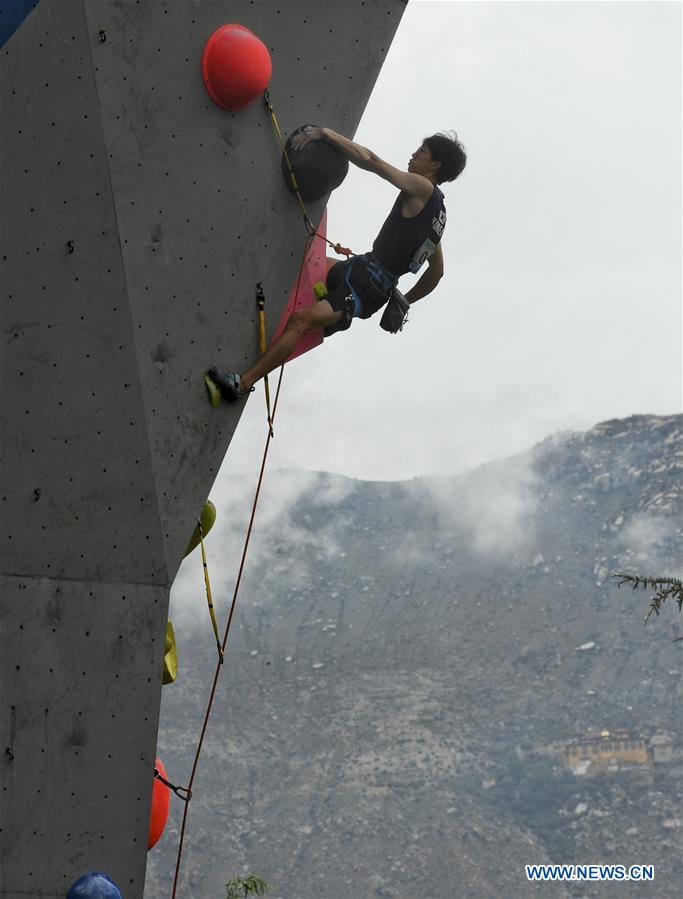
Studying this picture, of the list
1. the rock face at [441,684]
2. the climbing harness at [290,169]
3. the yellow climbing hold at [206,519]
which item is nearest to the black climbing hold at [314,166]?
the climbing harness at [290,169]

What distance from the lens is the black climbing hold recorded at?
6.54m

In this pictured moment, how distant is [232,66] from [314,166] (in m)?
0.66

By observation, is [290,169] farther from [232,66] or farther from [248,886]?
[248,886]

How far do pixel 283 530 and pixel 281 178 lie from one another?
184862 mm

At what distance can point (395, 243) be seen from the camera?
7.19 meters

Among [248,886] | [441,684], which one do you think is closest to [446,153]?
[248,886]

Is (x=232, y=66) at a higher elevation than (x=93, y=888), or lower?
higher

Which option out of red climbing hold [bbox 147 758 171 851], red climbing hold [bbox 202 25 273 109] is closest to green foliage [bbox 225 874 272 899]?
red climbing hold [bbox 147 758 171 851]

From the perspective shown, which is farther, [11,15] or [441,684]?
[441,684]

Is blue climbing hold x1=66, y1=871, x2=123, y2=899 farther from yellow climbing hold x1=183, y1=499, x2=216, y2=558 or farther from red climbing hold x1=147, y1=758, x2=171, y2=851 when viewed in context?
yellow climbing hold x1=183, y1=499, x2=216, y2=558

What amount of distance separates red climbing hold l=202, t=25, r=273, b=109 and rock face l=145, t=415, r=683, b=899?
118m

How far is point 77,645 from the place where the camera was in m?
5.79

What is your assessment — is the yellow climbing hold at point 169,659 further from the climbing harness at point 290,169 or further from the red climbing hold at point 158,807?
the climbing harness at point 290,169

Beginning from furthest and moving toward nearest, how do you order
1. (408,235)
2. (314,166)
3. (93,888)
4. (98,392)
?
(408,235)
(314,166)
(98,392)
(93,888)
